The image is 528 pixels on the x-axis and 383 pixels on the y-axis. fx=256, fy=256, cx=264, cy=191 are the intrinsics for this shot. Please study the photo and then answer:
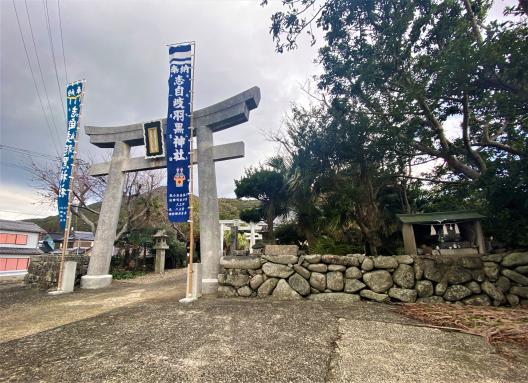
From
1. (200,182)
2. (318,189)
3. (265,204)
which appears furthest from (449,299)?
(265,204)

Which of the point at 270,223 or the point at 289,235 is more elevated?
the point at 270,223

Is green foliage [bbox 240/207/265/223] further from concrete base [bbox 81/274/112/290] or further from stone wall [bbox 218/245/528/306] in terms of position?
concrete base [bbox 81/274/112/290]

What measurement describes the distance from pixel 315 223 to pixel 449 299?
3945mm

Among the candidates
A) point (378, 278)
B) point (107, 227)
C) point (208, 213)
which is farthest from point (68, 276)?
point (378, 278)

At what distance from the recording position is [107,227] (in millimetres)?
7250

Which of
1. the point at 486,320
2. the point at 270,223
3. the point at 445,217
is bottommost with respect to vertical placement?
the point at 486,320

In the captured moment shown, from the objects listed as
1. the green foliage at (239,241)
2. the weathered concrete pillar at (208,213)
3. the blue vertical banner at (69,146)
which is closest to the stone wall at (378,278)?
the weathered concrete pillar at (208,213)

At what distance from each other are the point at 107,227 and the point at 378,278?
7.04 m

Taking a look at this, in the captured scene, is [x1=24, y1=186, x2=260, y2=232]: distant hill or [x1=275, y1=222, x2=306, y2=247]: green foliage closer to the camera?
[x1=275, y1=222, x2=306, y2=247]: green foliage

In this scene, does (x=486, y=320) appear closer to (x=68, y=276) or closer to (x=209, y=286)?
(x=209, y=286)

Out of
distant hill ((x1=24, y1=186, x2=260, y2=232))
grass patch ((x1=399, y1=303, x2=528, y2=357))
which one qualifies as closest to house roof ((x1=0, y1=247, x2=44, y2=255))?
distant hill ((x1=24, y1=186, x2=260, y2=232))

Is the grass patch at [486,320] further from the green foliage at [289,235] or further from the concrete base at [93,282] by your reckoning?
the concrete base at [93,282]

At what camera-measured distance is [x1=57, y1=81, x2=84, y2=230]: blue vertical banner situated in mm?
7051

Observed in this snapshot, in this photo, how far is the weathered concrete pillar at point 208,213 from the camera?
5609 millimetres
